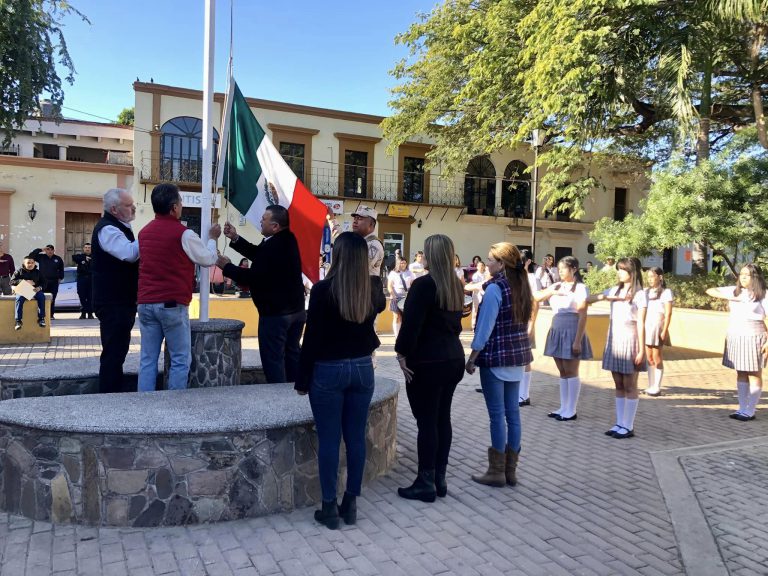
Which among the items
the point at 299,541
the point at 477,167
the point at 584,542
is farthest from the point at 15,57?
the point at 477,167

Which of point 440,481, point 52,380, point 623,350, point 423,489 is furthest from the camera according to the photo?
point 623,350

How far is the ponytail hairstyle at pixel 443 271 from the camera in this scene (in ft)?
13.8

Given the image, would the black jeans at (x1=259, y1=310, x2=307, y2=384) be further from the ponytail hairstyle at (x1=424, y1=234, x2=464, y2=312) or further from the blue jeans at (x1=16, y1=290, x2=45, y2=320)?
the blue jeans at (x1=16, y1=290, x2=45, y2=320)

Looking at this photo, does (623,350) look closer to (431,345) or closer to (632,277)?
(632,277)

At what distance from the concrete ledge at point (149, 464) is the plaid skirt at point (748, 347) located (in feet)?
18.1

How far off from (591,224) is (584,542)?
106 ft

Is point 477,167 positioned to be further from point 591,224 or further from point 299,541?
point 299,541

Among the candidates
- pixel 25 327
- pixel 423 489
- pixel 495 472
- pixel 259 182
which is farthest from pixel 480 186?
pixel 423 489

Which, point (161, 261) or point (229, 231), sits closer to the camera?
point (161, 261)

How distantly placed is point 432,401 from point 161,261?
220cm

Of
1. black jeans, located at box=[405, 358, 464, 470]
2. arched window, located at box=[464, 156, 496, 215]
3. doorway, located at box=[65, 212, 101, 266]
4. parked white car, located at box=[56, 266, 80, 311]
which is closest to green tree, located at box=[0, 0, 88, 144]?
parked white car, located at box=[56, 266, 80, 311]

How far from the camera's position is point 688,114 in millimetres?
13375

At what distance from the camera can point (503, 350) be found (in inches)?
181

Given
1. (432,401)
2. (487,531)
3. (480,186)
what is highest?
(480,186)
